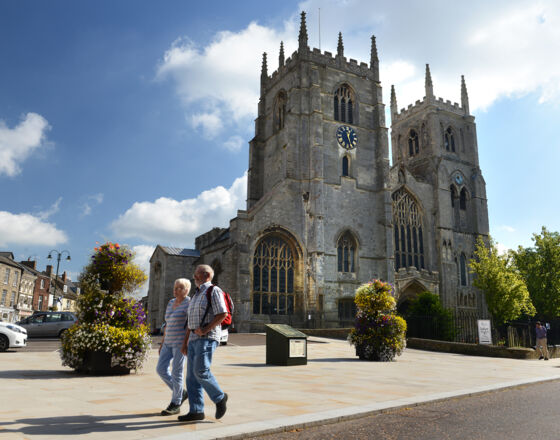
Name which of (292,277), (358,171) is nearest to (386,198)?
(358,171)

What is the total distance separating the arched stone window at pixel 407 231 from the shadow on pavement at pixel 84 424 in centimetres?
3515

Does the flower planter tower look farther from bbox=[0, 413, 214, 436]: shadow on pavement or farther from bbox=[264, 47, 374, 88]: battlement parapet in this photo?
bbox=[264, 47, 374, 88]: battlement parapet

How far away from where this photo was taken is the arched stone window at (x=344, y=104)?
38.3m

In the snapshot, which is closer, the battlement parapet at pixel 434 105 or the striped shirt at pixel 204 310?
the striped shirt at pixel 204 310

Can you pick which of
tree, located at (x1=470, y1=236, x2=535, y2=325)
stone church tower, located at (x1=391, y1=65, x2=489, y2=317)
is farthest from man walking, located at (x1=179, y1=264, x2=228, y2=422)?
stone church tower, located at (x1=391, y1=65, x2=489, y2=317)

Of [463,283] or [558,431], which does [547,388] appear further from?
[463,283]

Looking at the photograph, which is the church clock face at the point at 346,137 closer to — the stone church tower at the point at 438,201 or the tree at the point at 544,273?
the stone church tower at the point at 438,201

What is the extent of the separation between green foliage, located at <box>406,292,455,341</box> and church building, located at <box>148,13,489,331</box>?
462 cm

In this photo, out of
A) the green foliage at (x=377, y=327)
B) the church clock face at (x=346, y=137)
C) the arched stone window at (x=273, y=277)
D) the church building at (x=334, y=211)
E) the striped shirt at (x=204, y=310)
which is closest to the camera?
the striped shirt at (x=204, y=310)

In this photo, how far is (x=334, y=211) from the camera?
35.5 metres

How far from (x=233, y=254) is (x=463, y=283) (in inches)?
906

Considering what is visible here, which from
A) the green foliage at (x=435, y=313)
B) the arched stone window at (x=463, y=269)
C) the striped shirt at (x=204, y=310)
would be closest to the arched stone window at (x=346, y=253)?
the green foliage at (x=435, y=313)

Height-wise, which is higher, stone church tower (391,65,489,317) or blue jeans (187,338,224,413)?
stone church tower (391,65,489,317)

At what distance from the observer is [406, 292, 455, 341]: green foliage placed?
94.6 ft
